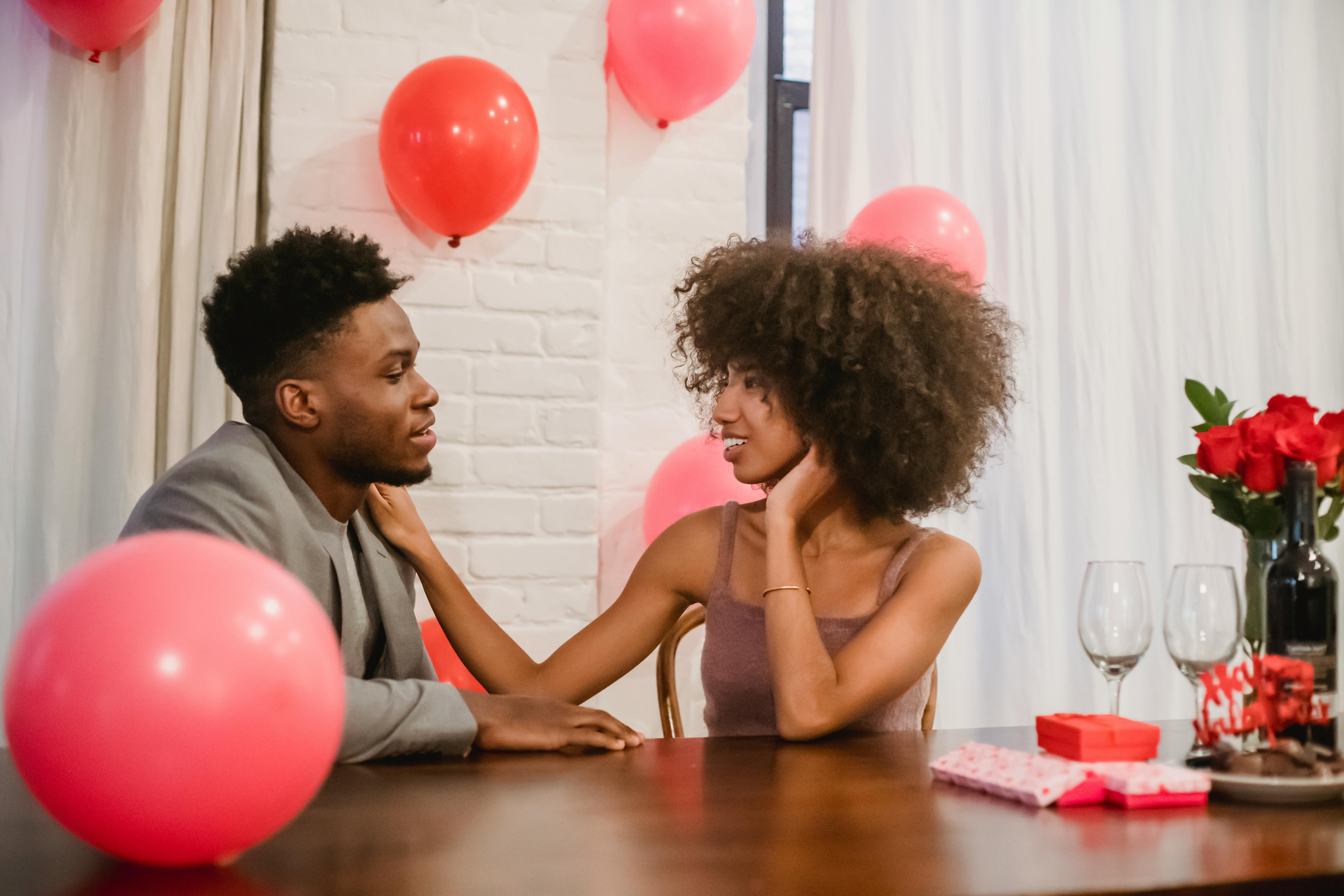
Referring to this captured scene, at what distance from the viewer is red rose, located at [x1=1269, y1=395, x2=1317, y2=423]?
44.9 inches

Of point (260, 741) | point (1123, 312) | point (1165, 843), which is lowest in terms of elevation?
point (1165, 843)

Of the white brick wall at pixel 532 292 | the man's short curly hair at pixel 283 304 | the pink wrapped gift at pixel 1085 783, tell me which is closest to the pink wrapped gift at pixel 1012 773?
the pink wrapped gift at pixel 1085 783

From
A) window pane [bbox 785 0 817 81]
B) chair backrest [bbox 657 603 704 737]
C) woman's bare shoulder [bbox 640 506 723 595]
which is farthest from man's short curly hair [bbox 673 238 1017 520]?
window pane [bbox 785 0 817 81]

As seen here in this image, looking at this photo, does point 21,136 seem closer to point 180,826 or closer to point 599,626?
point 599,626

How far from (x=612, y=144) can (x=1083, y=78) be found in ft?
4.74

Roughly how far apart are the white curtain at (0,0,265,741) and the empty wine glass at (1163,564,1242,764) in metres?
1.94

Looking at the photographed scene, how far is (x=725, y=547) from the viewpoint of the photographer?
6.19 feet

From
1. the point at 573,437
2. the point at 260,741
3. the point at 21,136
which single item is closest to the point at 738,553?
the point at 573,437

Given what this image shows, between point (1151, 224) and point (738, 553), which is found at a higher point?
point (1151, 224)

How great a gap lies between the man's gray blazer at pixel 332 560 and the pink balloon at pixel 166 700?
1.25ft

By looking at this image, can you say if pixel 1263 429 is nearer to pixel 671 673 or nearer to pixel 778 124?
pixel 671 673

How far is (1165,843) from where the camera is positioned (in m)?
0.94

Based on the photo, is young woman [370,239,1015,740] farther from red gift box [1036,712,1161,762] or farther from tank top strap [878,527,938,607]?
red gift box [1036,712,1161,762]

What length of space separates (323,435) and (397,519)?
203 millimetres
